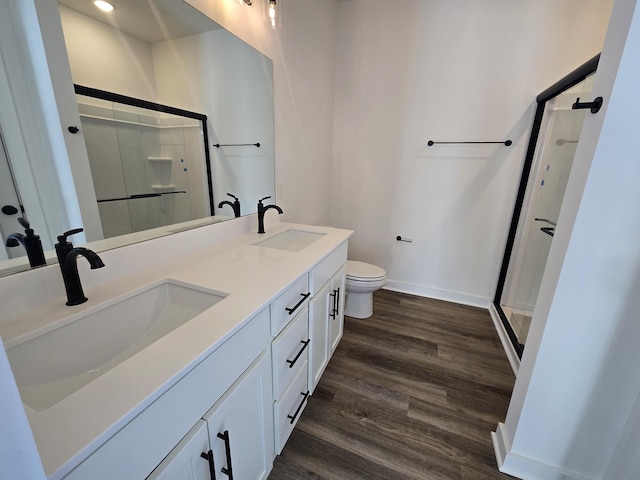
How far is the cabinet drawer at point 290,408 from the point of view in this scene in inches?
45.8

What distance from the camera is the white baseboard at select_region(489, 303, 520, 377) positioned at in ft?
6.13

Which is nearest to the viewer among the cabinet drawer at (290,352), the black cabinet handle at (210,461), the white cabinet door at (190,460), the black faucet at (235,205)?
the white cabinet door at (190,460)

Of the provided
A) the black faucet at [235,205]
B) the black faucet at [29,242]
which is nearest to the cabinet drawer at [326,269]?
the black faucet at [235,205]

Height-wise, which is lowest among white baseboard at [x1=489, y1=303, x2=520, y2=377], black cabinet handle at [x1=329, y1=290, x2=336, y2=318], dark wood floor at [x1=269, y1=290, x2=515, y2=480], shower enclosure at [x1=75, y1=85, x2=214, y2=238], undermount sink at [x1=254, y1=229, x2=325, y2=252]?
dark wood floor at [x1=269, y1=290, x2=515, y2=480]

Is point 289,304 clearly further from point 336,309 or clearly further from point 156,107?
point 156,107

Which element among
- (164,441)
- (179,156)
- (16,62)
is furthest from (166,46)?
(164,441)

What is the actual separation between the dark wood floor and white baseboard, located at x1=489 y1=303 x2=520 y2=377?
4cm

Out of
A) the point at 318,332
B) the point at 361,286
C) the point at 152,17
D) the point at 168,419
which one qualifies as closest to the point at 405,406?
the point at 318,332

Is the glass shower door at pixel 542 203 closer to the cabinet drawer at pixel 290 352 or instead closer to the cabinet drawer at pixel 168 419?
the cabinet drawer at pixel 290 352

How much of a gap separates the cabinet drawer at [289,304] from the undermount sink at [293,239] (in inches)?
22.7

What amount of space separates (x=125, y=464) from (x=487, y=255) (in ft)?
9.27

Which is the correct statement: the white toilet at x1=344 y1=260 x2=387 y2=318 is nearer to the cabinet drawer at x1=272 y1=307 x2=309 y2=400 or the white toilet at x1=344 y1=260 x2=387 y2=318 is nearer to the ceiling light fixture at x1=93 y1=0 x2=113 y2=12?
the cabinet drawer at x1=272 y1=307 x2=309 y2=400

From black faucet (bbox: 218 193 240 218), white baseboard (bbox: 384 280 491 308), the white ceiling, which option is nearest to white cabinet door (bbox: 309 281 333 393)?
black faucet (bbox: 218 193 240 218)

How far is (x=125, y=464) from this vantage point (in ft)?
1.69
